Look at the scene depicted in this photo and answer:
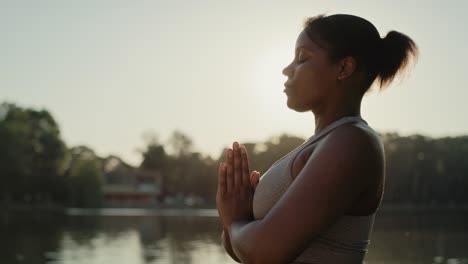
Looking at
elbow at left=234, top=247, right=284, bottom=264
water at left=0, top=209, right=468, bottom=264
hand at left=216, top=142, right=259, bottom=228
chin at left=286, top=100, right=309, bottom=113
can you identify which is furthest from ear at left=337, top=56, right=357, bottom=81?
water at left=0, top=209, right=468, bottom=264

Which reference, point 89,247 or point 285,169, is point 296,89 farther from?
point 89,247

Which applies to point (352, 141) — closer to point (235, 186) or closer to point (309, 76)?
point (309, 76)

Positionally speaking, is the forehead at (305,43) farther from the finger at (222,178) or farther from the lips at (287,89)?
the finger at (222,178)

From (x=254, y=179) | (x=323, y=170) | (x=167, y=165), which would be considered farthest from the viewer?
(x=167, y=165)

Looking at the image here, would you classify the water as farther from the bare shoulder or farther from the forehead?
the bare shoulder

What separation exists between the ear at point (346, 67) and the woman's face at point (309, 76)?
11 millimetres

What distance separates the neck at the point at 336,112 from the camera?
1469 mm

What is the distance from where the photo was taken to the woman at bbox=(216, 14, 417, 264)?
49.1 inches

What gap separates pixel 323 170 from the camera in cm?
124

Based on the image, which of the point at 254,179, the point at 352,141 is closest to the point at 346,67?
the point at 352,141

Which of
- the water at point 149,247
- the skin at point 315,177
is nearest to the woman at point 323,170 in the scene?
the skin at point 315,177

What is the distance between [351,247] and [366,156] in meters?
0.21

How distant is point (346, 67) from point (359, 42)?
0.06m

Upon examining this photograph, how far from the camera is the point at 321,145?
51.1 inches
